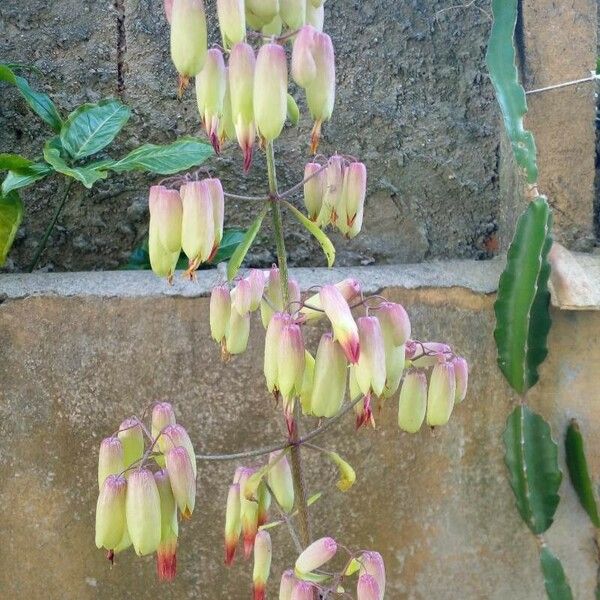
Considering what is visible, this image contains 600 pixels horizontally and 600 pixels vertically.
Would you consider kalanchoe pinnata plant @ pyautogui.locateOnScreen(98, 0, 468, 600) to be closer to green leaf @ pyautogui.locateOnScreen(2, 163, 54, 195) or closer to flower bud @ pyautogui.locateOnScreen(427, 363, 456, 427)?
flower bud @ pyautogui.locateOnScreen(427, 363, 456, 427)

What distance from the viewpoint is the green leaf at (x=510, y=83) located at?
4.42ft

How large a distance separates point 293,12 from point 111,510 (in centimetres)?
52

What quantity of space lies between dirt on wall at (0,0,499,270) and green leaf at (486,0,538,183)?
8.9 inches

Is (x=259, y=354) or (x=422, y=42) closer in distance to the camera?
(x=259, y=354)

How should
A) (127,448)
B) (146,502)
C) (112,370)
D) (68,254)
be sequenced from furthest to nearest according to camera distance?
(68,254), (112,370), (127,448), (146,502)

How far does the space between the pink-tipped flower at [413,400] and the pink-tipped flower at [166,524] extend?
27 centimetres

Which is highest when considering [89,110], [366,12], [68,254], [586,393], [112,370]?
[366,12]

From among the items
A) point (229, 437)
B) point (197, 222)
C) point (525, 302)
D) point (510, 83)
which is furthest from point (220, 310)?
point (510, 83)

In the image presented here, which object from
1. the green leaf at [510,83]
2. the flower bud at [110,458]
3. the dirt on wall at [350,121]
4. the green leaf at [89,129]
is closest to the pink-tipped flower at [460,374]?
Result: the flower bud at [110,458]

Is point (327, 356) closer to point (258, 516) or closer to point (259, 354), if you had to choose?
point (258, 516)

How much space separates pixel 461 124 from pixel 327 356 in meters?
0.96

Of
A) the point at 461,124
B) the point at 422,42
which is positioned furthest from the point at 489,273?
the point at 422,42

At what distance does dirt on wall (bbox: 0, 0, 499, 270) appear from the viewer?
5.23 ft

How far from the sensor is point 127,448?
880mm
